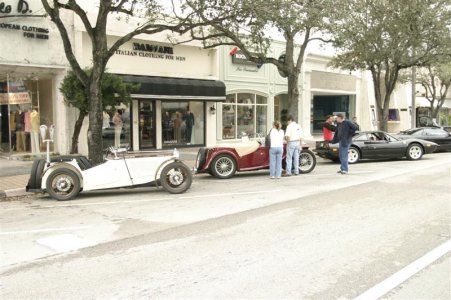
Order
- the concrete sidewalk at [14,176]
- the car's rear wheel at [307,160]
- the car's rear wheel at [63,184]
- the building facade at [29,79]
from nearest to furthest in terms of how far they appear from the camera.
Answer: the car's rear wheel at [63,184] → the concrete sidewalk at [14,176] → the car's rear wheel at [307,160] → the building facade at [29,79]

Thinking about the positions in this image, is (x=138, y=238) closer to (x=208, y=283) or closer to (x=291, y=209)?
(x=208, y=283)

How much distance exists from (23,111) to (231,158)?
9.46 meters

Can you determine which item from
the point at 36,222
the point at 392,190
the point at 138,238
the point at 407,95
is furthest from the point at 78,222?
the point at 407,95

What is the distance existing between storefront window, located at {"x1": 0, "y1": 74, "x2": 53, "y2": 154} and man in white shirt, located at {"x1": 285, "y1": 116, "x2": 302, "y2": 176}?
997 centimetres

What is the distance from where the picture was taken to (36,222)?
778 cm

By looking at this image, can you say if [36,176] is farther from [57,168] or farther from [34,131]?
[34,131]

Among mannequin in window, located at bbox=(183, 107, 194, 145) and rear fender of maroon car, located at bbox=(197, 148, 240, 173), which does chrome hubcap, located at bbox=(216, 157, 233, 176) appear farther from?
mannequin in window, located at bbox=(183, 107, 194, 145)

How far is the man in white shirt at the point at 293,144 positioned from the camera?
13.2 metres

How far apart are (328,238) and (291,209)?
6.80 ft

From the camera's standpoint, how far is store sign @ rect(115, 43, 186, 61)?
1981cm

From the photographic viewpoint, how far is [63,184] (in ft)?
32.8

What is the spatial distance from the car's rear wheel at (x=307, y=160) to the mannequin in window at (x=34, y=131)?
10171mm

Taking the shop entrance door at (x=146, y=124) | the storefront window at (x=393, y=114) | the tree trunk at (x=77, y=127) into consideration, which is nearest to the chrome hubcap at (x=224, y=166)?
the tree trunk at (x=77, y=127)

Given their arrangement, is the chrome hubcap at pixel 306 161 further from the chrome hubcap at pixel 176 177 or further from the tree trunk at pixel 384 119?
the tree trunk at pixel 384 119
